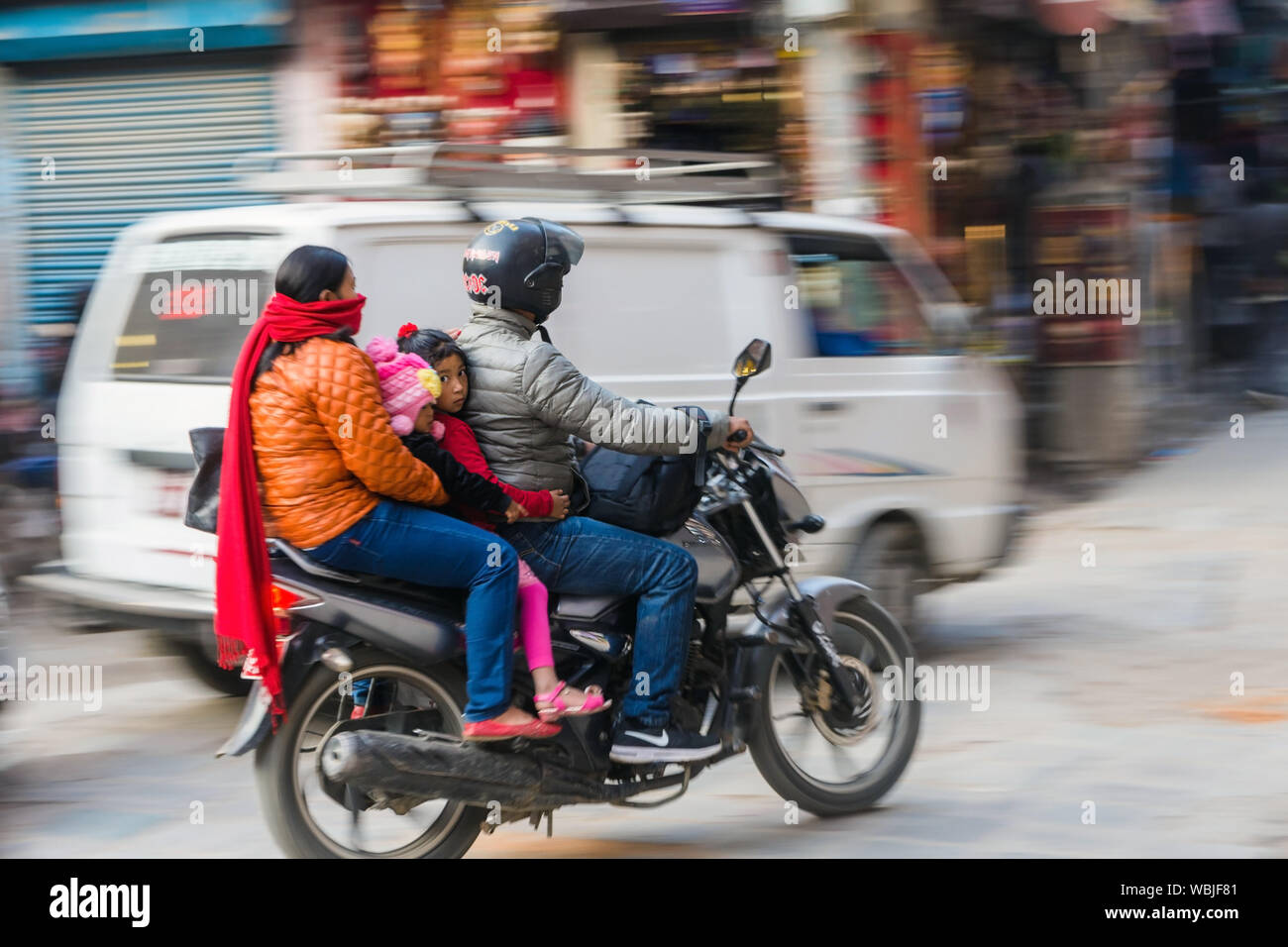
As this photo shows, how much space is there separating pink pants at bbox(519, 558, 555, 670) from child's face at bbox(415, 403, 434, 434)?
450 mm

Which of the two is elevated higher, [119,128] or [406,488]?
[119,128]

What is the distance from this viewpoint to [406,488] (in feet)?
13.2

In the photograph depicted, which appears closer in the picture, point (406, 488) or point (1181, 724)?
point (406, 488)

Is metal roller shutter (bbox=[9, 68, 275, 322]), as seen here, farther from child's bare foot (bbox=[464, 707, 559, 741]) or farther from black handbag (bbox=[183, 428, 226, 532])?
child's bare foot (bbox=[464, 707, 559, 741])

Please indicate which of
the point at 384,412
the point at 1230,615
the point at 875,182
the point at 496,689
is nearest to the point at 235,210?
the point at 384,412

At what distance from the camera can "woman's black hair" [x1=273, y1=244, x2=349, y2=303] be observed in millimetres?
4000

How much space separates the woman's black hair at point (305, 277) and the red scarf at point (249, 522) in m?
0.02

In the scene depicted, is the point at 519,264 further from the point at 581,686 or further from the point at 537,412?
the point at 581,686

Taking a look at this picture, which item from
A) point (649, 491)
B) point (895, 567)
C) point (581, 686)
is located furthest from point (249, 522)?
point (895, 567)

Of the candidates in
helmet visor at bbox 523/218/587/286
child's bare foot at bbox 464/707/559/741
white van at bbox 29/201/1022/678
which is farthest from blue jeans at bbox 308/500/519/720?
white van at bbox 29/201/1022/678

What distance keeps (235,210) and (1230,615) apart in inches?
199

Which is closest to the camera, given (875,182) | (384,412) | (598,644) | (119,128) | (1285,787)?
(384,412)

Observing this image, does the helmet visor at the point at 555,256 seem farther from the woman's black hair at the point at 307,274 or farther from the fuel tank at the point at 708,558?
the fuel tank at the point at 708,558
